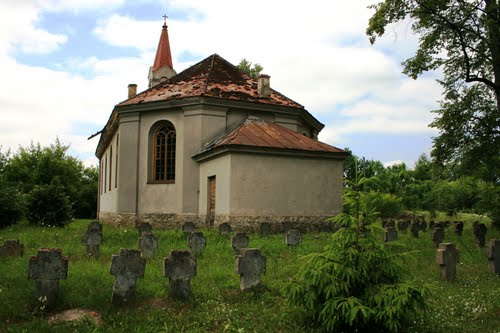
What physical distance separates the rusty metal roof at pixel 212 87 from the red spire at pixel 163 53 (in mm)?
11248

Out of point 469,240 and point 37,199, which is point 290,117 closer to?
point 469,240

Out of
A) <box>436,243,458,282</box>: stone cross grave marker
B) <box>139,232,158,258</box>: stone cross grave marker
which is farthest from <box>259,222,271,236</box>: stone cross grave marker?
<box>436,243,458,282</box>: stone cross grave marker

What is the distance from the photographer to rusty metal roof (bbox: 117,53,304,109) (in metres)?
20.4

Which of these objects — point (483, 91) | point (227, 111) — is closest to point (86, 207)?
point (227, 111)

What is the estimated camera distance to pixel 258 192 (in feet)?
55.7

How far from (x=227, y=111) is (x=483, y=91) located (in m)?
10.7

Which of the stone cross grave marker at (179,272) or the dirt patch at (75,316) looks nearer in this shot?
A: the dirt patch at (75,316)

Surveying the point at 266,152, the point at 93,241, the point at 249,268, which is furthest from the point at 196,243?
the point at 266,152

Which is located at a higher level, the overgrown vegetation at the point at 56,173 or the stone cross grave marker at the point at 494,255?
the overgrown vegetation at the point at 56,173

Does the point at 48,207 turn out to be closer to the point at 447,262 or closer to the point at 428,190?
the point at 447,262

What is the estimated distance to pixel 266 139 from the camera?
1778cm

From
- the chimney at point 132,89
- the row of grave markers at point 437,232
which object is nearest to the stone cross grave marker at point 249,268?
the row of grave markers at point 437,232

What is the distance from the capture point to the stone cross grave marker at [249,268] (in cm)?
727

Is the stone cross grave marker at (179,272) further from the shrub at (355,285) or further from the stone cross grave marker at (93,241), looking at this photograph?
the stone cross grave marker at (93,241)
